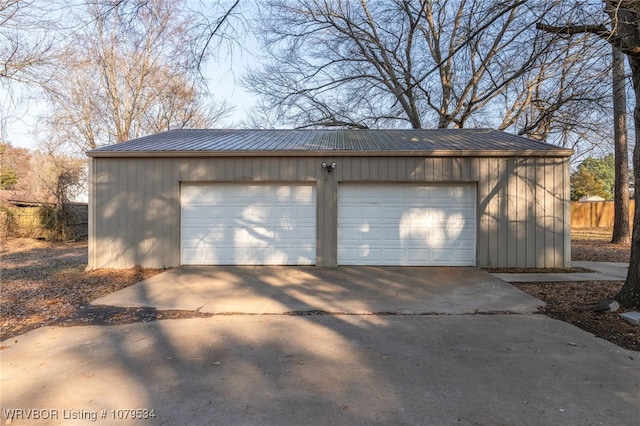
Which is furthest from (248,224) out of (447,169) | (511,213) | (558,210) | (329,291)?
(558,210)

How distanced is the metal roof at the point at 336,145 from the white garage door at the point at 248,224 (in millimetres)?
904

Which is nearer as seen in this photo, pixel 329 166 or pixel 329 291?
pixel 329 291

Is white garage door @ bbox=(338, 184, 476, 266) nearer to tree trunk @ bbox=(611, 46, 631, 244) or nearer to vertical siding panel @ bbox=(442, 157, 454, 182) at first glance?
vertical siding panel @ bbox=(442, 157, 454, 182)

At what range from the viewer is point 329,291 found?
657cm

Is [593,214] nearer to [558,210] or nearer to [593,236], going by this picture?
[593,236]

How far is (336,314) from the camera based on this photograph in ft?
17.0

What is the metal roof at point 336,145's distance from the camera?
8.82 meters

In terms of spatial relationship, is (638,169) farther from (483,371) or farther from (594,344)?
(483,371)

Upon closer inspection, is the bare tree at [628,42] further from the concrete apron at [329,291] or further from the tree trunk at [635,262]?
the concrete apron at [329,291]

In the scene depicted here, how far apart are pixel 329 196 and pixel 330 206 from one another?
24 cm

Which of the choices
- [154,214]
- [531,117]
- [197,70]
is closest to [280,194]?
[154,214]

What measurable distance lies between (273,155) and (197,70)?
3852 millimetres

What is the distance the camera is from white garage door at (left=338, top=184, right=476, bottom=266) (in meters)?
8.98

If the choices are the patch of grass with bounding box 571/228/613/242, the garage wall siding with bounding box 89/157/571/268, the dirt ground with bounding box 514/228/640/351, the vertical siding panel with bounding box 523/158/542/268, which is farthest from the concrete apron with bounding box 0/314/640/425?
the patch of grass with bounding box 571/228/613/242
